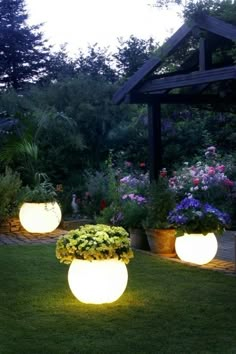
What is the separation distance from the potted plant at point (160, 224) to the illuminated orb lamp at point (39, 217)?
8.05 feet

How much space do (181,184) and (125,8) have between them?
14.6ft

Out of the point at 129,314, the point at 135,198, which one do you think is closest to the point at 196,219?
the point at 135,198

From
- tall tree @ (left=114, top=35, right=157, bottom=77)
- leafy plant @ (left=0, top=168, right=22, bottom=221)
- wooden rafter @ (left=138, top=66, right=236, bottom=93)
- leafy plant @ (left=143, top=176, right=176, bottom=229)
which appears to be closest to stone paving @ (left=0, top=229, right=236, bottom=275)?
leafy plant @ (left=0, top=168, right=22, bottom=221)

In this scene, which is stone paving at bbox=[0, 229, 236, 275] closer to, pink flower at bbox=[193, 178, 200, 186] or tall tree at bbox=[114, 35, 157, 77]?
pink flower at bbox=[193, 178, 200, 186]

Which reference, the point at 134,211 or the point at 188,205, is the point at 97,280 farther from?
the point at 134,211

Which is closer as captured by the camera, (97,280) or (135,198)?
(97,280)

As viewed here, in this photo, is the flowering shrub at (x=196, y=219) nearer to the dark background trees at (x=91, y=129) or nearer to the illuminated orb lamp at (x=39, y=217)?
the illuminated orb lamp at (x=39, y=217)

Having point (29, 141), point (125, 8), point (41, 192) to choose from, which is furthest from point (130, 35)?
point (125, 8)

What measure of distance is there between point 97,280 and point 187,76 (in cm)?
404

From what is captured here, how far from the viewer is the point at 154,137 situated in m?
9.00

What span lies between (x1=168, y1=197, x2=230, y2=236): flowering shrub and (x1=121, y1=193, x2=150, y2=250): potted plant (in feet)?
3.44

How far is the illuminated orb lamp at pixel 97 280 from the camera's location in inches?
185

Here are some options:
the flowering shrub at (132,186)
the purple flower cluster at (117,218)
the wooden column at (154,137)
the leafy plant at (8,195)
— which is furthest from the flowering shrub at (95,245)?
the leafy plant at (8,195)

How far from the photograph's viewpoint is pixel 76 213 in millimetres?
11453
